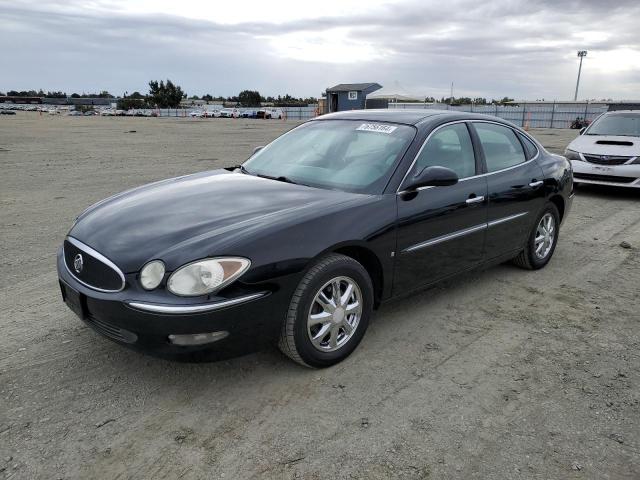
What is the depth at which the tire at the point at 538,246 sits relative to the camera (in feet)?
17.0

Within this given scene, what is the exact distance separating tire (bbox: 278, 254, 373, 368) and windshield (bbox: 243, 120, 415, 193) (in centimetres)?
68

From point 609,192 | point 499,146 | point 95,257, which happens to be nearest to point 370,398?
point 95,257

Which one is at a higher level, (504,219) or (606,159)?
(606,159)

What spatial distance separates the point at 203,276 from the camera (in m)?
2.78

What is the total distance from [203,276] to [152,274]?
0.28 m

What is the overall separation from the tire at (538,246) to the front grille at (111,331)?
385 cm

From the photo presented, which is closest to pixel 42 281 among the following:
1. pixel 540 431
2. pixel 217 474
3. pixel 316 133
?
pixel 316 133

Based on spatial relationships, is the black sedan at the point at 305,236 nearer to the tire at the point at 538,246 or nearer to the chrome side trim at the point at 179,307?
the chrome side trim at the point at 179,307

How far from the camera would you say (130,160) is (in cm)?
1423

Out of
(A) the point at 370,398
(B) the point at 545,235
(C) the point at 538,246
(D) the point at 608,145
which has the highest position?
(D) the point at 608,145

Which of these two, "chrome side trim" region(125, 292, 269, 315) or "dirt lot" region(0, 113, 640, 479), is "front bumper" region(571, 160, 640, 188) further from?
"chrome side trim" region(125, 292, 269, 315)

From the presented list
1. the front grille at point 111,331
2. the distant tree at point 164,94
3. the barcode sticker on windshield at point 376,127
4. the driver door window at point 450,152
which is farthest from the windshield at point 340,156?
the distant tree at point 164,94

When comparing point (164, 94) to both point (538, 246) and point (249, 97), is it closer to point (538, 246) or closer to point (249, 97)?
point (249, 97)

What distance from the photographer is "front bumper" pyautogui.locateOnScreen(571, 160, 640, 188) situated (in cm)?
918
